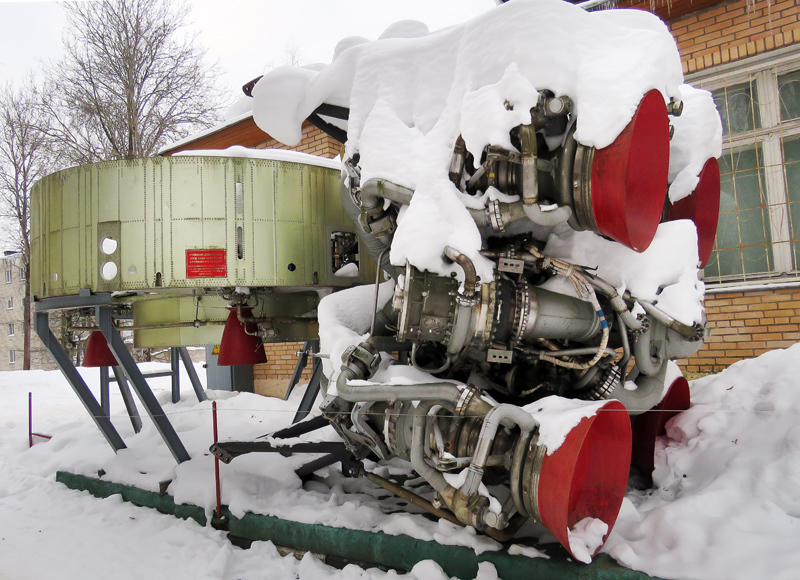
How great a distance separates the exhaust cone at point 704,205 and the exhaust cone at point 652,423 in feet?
2.86

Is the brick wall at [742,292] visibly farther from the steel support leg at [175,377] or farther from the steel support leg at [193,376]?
the steel support leg at [175,377]

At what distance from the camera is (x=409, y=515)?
117 inches

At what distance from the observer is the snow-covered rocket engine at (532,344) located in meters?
2.21

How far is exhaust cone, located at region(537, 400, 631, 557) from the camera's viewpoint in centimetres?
206

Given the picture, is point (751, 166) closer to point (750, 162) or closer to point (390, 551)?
point (750, 162)

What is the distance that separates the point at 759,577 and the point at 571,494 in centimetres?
66

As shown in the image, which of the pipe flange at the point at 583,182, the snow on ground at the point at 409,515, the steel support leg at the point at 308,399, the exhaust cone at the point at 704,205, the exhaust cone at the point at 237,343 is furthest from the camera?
the steel support leg at the point at 308,399

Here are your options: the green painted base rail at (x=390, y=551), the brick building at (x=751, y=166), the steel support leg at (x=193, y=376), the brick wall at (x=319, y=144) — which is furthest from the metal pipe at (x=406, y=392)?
the brick wall at (x=319, y=144)

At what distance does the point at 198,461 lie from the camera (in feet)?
14.5

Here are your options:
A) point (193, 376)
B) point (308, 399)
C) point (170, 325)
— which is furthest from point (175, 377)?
point (308, 399)

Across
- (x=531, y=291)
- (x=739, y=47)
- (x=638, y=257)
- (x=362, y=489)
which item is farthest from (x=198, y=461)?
(x=739, y=47)

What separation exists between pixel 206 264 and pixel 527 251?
2.52m

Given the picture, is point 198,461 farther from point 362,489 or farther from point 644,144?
point 644,144

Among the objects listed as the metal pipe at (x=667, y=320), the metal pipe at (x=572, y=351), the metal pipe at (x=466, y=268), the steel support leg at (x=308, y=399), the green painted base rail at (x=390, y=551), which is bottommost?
the green painted base rail at (x=390, y=551)
